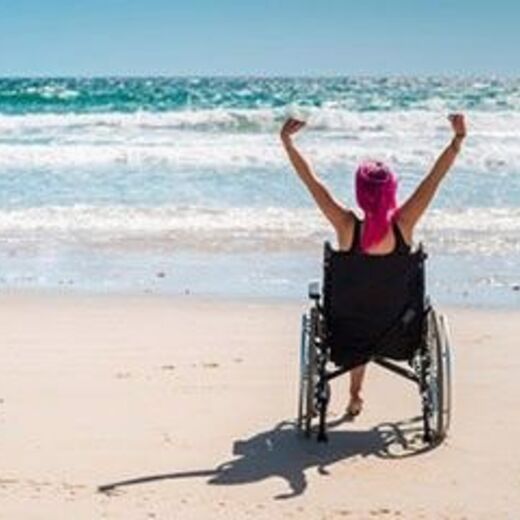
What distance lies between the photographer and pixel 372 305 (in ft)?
18.1

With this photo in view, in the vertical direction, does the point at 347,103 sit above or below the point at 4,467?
above

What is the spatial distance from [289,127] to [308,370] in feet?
3.24

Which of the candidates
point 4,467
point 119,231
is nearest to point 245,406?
point 4,467

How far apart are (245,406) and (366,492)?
1.37 m

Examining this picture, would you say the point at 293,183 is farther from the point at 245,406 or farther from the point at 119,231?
the point at 245,406

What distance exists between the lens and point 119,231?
1284 cm

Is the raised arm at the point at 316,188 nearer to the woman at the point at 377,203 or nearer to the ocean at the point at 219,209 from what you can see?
the woman at the point at 377,203

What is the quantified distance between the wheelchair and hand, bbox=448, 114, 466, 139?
512 mm

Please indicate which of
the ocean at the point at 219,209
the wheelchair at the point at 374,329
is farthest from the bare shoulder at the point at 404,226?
the ocean at the point at 219,209

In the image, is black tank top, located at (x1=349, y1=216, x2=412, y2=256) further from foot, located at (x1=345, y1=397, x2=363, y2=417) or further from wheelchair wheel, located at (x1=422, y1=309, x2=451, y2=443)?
foot, located at (x1=345, y1=397, x2=363, y2=417)

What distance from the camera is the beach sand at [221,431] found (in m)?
4.83

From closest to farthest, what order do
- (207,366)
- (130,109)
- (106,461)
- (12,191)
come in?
(106,461), (207,366), (12,191), (130,109)

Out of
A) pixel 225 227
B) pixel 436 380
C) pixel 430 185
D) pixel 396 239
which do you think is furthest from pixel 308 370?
pixel 225 227

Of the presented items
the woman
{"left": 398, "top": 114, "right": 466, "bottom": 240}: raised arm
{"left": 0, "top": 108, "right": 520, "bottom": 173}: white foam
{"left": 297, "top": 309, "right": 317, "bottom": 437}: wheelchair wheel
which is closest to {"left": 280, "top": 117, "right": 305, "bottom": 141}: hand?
the woman
